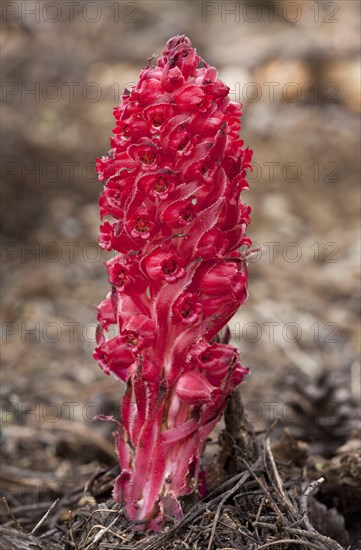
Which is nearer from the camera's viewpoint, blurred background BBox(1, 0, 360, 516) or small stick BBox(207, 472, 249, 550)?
small stick BBox(207, 472, 249, 550)

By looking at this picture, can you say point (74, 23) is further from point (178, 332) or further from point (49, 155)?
point (178, 332)

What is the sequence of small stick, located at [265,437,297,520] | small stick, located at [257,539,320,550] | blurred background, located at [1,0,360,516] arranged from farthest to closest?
blurred background, located at [1,0,360,516]
small stick, located at [265,437,297,520]
small stick, located at [257,539,320,550]

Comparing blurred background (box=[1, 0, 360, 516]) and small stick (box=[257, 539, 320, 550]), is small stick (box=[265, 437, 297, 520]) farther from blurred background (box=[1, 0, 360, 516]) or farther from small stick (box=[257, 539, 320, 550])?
blurred background (box=[1, 0, 360, 516])

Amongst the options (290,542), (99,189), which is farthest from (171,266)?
(99,189)

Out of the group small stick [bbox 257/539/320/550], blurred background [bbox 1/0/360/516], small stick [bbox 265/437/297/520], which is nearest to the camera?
small stick [bbox 257/539/320/550]

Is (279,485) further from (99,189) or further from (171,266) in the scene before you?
(99,189)

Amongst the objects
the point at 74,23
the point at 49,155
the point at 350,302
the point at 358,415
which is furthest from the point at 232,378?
the point at 74,23

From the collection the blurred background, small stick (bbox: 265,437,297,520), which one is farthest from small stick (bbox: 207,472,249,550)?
the blurred background
